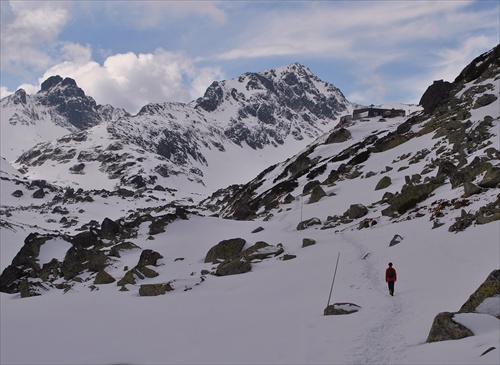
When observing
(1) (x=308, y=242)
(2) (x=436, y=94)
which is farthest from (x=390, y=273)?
(2) (x=436, y=94)

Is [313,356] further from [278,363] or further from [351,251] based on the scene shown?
[351,251]

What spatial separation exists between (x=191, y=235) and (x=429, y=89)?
50579mm

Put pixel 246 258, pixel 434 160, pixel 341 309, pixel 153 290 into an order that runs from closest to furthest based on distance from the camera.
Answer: pixel 341 309
pixel 153 290
pixel 246 258
pixel 434 160

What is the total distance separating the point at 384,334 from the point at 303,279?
355 inches

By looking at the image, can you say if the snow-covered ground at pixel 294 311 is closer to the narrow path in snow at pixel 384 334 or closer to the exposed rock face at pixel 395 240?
the narrow path in snow at pixel 384 334

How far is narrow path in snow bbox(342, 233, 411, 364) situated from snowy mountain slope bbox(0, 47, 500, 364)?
0.05m

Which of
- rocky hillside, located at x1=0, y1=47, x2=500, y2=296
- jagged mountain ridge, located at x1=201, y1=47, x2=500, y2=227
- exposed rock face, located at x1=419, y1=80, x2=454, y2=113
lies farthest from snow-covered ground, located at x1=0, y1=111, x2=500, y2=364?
exposed rock face, located at x1=419, y1=80, x2=454, y2=113

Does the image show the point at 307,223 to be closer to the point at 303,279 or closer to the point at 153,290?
the point at 303,279

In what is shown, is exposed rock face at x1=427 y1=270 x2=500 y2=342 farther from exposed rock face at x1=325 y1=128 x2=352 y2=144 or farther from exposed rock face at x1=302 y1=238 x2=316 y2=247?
exposed rock face at x1=325 y1=128 x2=352 y2=144

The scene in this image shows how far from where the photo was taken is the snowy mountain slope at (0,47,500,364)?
11836 millimetres

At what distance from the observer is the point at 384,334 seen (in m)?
11.6

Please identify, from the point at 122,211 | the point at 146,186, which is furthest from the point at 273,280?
the point at 146,186

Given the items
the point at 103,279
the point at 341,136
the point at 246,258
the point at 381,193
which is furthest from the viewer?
the point at 341,136

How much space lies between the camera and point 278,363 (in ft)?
35.1
